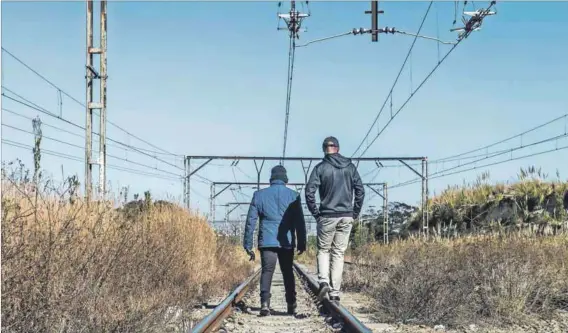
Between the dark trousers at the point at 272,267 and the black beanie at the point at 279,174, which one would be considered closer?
the dark trousers at the point at 272,267

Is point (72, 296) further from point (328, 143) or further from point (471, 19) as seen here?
point (471, 19)

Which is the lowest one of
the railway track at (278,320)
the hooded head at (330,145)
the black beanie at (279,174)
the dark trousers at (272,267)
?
the railway track at (278,320)

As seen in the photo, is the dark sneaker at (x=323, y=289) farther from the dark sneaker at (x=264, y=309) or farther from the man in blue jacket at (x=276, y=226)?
the dark sneaker at (x=264, y=309)

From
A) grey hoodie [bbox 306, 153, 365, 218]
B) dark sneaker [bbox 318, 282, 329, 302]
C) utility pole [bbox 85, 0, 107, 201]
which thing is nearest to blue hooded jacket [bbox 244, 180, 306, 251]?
grey hoodie [bbox 306, 153, 365, 218]

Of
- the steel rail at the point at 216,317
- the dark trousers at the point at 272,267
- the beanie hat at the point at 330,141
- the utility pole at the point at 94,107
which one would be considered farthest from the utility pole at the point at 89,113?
the beanie hat at the point at 330,141

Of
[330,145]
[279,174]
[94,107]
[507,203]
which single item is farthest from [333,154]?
[507,203]

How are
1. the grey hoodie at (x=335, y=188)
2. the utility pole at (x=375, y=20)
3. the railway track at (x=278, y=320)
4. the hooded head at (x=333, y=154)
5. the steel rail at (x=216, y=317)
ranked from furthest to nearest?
the utility pole at (x=375, y=20) < the hooded head at (x=333, y=154) < the grey hoodie at (x=335, y=188) < the railway track at (x=278, y=320) < the steel rail at (x=216, y=317)

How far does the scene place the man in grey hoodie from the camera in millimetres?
9883

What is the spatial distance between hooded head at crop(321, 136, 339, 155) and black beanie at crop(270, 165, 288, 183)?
2.56ft

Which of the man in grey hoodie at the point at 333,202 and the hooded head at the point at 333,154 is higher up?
the hooded head at the point at 333,154

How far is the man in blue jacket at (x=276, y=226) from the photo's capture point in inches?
407

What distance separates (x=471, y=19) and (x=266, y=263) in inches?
226

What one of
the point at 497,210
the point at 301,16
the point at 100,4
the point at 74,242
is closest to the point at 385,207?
the point at 497,210

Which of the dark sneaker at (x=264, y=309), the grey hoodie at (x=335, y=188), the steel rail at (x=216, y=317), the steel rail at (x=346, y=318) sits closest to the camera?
the steel rail at (x=346, y=318)
